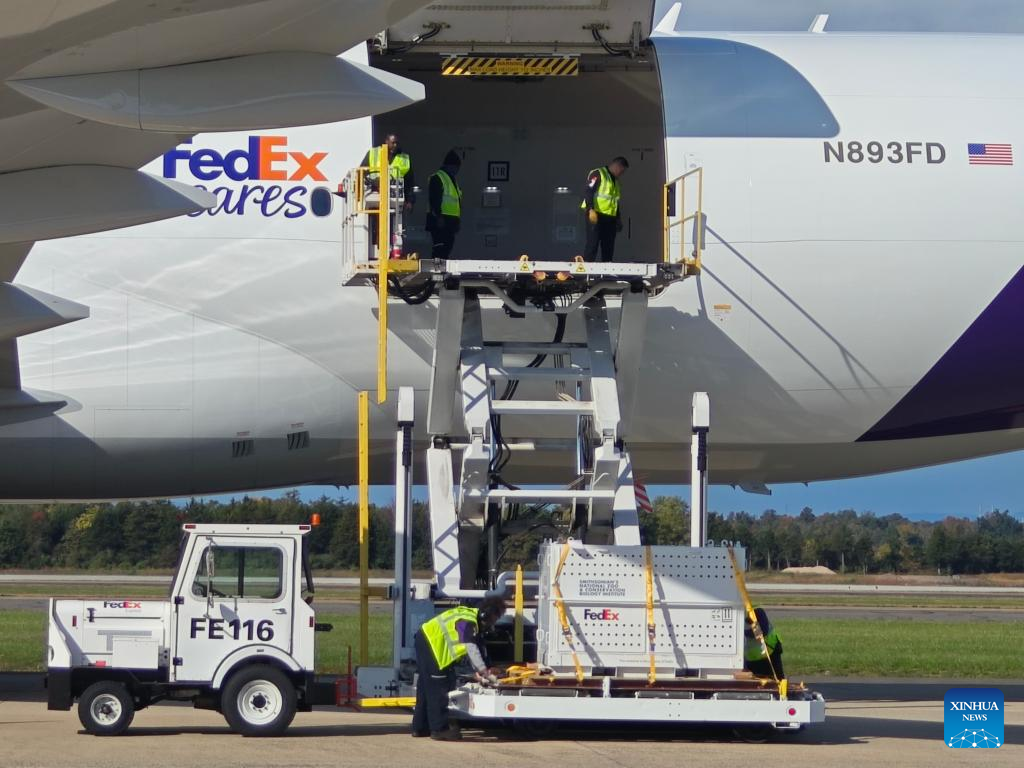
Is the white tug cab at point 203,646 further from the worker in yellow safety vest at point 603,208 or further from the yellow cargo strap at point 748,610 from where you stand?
the worker in yellow safety vest at point 603,208

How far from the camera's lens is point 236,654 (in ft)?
43.2

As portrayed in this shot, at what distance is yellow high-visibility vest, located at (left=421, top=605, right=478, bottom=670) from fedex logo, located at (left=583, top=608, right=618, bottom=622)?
39.5 inches

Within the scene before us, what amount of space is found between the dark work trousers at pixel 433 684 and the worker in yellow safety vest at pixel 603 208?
4.94m

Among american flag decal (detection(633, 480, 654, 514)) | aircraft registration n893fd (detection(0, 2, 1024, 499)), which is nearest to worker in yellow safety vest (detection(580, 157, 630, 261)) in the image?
aircraft registration n893fd (detection(0, 2, 1024, 499))

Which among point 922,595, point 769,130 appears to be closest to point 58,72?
point 769,130

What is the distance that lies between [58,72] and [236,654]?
22.2 ft

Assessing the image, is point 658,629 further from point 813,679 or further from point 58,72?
point 813,679

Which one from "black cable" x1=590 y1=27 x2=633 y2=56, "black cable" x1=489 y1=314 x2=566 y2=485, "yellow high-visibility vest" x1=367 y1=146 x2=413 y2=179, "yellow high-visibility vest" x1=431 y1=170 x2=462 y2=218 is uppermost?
"black cable" x1=590 y1=27 x2=633 y2=56

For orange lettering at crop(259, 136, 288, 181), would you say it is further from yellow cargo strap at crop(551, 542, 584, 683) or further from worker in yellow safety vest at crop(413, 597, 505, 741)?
yellow cargo strap at crop(551, 542, 584, 683)

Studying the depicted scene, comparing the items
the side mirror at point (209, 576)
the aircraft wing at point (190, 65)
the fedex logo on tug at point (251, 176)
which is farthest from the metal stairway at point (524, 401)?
the aircraft wing at point (190, 65)

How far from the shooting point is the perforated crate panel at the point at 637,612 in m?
13.1

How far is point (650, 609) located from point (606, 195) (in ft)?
15.7

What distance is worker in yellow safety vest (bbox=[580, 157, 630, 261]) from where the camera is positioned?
51.5ft

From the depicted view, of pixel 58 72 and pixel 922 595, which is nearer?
pixel 58 72
